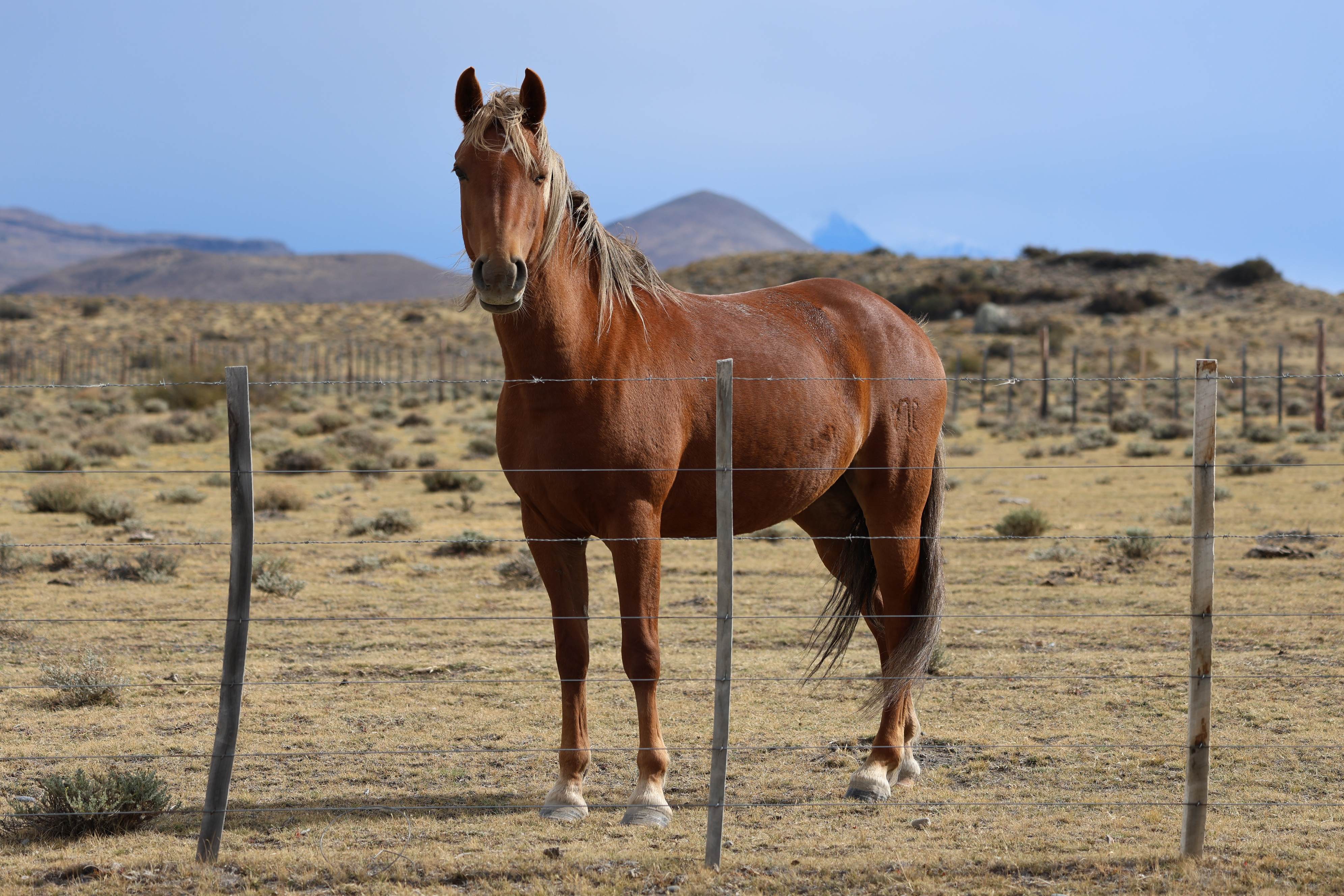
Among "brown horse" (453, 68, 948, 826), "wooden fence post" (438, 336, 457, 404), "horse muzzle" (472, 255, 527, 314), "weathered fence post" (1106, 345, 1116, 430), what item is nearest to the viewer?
"horse muzzle" (472, 255, 527, 314)

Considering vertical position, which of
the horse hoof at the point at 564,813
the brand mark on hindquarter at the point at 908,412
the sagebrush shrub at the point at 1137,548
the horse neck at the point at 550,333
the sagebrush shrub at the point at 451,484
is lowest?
the horse hoof at the point at 564,813

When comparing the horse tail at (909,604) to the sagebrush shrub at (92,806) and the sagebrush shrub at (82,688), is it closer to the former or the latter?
the sagebrush shrub at (92,806)

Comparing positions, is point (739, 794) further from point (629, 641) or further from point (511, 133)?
point (511, 133)

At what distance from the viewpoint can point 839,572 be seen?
6363 mm

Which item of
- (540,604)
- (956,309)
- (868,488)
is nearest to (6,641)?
(540,604)

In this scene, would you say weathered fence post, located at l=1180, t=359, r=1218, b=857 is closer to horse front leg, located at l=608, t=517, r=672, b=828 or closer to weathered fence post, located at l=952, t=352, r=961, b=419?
horse front leg, located at l=608, t=517, r=672, b=828

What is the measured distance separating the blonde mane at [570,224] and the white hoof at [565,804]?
2.10 m

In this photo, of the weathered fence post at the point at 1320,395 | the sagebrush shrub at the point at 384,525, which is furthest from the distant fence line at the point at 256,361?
the weathered fence post at the point at 1320,395

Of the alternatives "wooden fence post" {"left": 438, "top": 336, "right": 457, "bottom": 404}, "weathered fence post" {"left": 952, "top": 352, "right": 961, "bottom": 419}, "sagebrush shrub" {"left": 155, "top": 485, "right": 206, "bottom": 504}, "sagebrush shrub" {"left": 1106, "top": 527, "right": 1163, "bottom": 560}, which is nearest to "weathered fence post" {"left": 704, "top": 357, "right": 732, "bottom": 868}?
"sagebrush shrub" {"left": 1106, "top": 527, "right": 1163, "bottom": 560}

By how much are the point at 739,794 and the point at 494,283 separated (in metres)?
2.79

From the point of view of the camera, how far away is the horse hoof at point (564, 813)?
503 cm

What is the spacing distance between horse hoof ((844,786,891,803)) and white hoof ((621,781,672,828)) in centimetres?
98

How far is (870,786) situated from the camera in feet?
17.7

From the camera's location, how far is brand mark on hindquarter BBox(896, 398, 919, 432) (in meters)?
6.00
